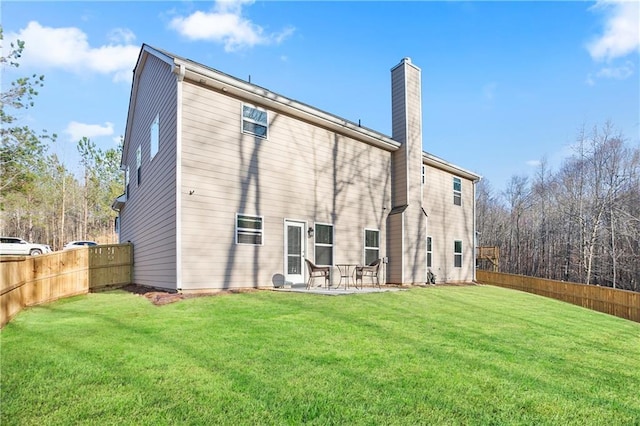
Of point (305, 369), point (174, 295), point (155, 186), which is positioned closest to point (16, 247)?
point (155, 186)

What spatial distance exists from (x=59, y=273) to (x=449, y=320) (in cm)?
921

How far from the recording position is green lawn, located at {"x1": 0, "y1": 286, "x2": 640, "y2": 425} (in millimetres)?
2701

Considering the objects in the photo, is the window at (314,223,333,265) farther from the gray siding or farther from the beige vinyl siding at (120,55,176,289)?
the beige vinyl siding at (120,55,176,289)

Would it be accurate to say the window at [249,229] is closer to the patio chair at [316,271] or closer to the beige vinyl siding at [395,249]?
the patio chair at [316,271]

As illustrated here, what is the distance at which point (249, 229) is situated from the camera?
9039mm

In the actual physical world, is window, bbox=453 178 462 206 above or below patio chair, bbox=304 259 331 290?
above

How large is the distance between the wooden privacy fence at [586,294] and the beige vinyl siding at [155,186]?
Answer: 15784mm

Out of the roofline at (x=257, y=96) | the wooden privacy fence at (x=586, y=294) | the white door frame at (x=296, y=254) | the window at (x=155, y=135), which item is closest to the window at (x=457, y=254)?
the wooden privacy fence at (x=586, y=294)

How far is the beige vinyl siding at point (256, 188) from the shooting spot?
Answer: 26.9 ft

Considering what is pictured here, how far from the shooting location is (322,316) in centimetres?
598

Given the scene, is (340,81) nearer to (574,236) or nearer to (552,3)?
(552,3)

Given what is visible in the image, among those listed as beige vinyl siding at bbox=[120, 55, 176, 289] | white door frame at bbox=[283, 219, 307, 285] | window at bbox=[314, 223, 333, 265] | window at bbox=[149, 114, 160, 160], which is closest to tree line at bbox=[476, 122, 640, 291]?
window at bbox=[314, 223, 333, 265]

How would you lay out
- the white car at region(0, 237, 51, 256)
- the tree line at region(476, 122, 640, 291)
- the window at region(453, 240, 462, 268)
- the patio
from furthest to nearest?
the tree line at region(476, 122, 640, 291) < the white car at region(0, 237, 51, 256) < the window at region(453, 240, 462, 268) < the patio

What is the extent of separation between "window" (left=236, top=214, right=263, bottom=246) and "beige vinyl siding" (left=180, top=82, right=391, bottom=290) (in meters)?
0.15
